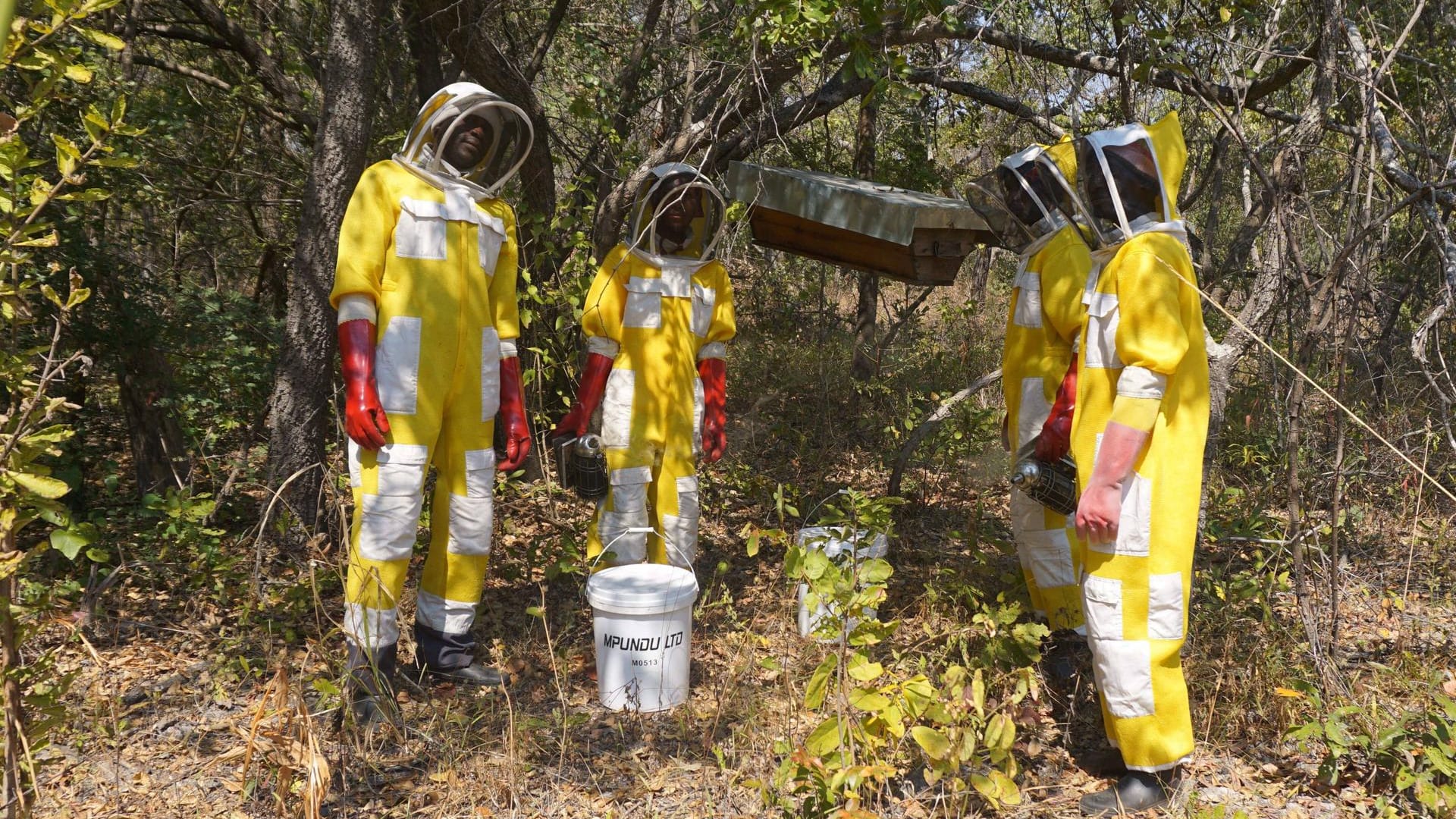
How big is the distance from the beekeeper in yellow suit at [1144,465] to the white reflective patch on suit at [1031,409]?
73 centimetres

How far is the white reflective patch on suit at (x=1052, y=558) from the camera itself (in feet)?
12.9

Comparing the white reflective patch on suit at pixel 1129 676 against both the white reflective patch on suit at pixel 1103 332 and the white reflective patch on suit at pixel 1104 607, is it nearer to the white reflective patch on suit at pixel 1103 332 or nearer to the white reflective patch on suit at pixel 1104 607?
the white reflective patch on suit at pixel 1104 607

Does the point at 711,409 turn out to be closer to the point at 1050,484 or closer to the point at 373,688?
the point at 1050,484

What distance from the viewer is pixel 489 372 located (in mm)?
Answer: 3742

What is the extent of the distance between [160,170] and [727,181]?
332 centimetres

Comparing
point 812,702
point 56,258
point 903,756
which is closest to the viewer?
point 812,702

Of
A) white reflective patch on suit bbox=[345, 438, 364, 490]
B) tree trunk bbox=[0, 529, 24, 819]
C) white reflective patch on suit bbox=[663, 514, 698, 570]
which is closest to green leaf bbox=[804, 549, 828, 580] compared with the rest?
white reflective patch on suit bbox=[663, 514, 698, 570]

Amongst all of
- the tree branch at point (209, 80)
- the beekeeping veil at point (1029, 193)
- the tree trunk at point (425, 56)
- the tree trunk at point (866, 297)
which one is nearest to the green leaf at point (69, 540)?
the beekeeping veil at point (1029, 193)

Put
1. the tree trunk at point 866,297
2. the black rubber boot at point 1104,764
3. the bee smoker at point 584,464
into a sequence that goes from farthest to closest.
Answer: the tree trunk at point 866,297 < the bee smoker at point 584,464 < the black rubber boot at point 1104,764

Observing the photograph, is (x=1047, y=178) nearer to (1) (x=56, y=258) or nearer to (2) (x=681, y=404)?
(2) (x=681, y=404)

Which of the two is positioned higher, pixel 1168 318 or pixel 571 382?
pixel 1168 318

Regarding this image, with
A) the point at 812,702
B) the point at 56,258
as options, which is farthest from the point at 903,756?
the point at 56,258

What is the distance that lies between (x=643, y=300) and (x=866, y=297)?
4154mm

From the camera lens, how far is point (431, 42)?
5.43m
